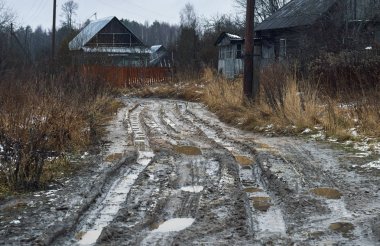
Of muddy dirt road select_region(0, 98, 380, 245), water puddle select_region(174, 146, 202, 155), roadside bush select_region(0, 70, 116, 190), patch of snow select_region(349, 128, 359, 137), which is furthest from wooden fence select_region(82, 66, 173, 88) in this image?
Answer: muddy dirt road select_region(0, 98, 380, 245)

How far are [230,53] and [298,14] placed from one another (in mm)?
9088

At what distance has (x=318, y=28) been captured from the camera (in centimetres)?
2222

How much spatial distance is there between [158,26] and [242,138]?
129 metres

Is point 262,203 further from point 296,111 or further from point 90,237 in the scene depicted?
point 296,111

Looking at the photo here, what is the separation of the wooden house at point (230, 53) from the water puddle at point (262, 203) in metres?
29.0

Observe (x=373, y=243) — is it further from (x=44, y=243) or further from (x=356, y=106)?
(x=356, y=106)

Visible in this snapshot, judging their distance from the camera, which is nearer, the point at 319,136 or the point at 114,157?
the point at 114,157

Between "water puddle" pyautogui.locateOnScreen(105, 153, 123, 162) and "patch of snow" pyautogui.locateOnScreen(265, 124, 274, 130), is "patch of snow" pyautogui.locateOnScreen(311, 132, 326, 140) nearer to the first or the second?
"patch of snow" pyautogui.locateOnScreen(265, 124, 274, 130)

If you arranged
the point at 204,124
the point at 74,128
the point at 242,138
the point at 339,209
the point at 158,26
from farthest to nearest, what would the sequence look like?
the point at 158,26, the point at 204,124, the point at 242,138, the point at 74,128, the point at 339,209

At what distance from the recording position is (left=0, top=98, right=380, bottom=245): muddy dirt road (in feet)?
13.3

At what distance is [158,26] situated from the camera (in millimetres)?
135750

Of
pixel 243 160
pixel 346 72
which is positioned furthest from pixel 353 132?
pixel 346 72

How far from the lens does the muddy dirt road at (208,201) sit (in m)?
4.07

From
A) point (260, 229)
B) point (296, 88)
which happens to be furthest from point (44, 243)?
point (296, 88)
